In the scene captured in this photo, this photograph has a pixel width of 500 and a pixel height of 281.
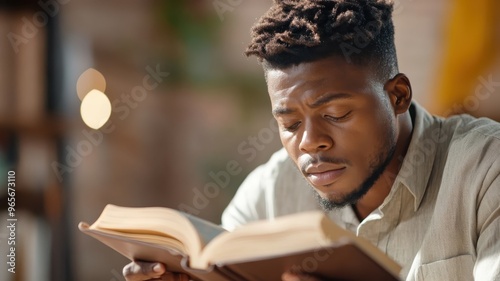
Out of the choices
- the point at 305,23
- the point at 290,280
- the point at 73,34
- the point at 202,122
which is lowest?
the point at 290,280

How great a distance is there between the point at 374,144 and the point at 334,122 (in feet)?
0.38

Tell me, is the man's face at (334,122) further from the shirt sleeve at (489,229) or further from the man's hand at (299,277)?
the man's hand at (299,277)

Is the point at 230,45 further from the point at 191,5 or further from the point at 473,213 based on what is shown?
the point at 473,213

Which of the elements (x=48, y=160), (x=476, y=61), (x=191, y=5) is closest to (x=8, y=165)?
(x=48, y=160)

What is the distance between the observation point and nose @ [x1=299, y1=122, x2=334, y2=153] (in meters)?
1.53

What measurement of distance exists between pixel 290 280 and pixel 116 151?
7.37 feet

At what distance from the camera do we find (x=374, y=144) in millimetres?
1591

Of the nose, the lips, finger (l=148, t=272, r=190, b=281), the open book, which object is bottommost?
finger (l=148, t=272, r=190, b=281)

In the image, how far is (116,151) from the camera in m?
3.34

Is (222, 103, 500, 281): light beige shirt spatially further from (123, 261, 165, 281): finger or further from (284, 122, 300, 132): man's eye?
(123, 261, 165, 281): finger

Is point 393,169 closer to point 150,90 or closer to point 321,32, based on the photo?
point 321,32

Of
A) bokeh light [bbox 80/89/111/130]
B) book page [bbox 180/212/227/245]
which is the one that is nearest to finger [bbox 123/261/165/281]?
book page [bbox 180/212/227/245]

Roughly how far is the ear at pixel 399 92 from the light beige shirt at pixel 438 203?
0.25 ft

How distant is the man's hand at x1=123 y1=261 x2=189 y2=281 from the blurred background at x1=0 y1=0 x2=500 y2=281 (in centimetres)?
162
